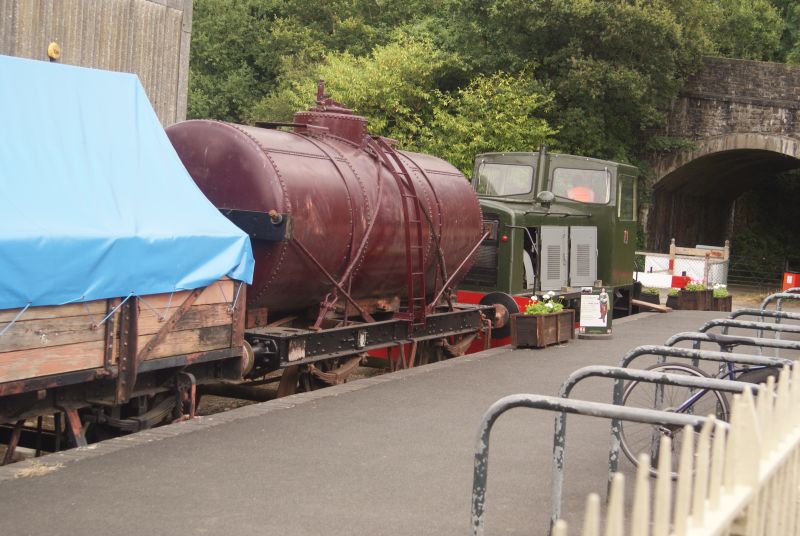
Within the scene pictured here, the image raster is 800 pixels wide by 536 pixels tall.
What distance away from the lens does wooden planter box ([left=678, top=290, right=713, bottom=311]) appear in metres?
21.7

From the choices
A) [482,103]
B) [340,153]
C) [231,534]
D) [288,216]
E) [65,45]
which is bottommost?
[231,534]

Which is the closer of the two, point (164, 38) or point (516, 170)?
point (164, 38)

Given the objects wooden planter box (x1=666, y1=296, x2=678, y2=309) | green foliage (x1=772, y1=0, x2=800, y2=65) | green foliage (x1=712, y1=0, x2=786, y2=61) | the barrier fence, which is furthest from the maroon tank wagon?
green foliage (x1=772, y1=0, x2=800, y2=65)

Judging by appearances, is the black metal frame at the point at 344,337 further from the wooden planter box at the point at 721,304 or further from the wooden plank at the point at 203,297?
the wooden planter box at the point at 721,304

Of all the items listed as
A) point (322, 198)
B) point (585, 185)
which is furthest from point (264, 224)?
point (585, 185)

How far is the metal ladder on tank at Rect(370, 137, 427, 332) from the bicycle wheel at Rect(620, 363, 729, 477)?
4129mm

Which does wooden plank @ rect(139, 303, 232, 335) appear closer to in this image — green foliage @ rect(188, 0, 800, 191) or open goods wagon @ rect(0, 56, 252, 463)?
open goods wagon @ rect(0, 56, 252, 463)

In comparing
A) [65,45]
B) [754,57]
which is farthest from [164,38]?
[754,57]

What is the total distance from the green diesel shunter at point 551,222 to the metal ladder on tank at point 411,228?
3.25m

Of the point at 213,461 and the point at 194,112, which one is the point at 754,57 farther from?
the point at 213,461

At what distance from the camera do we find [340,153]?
1095 cm

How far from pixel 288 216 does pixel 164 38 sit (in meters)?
6.48

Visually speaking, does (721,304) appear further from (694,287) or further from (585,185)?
(585,185)

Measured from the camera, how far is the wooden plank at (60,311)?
6.34 meters
